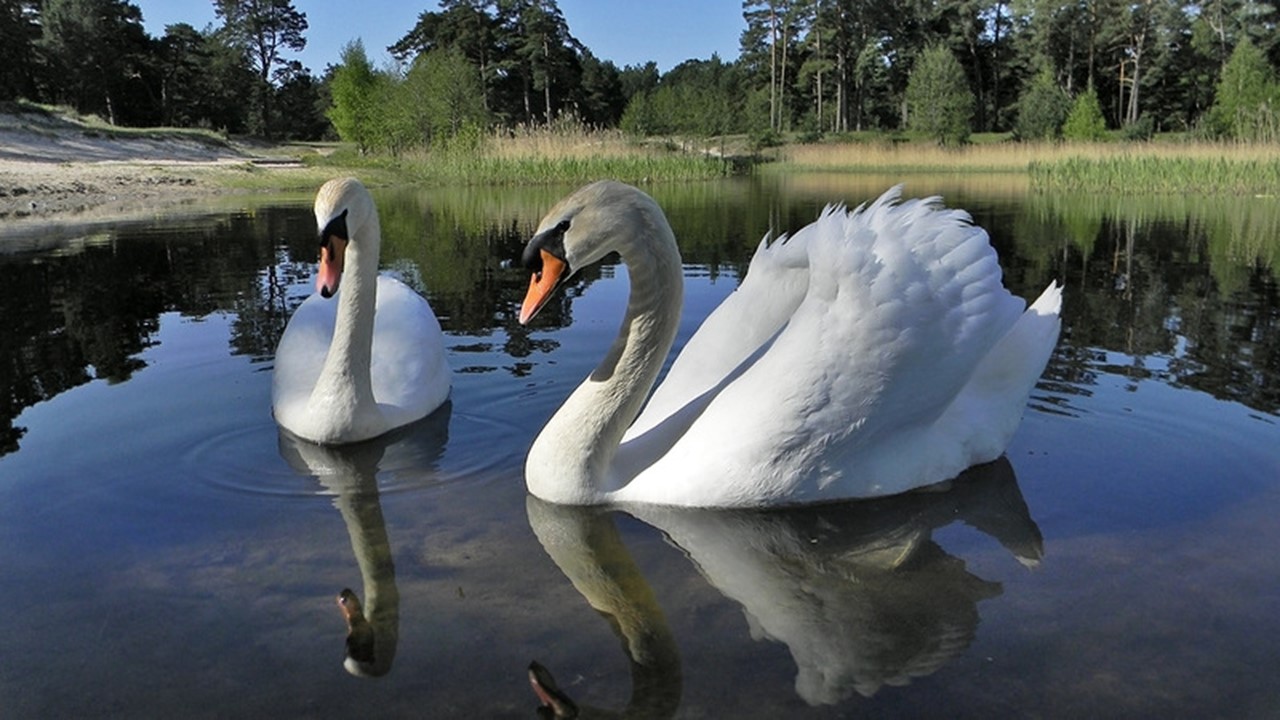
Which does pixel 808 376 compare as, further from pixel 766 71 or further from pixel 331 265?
pixel 766 71

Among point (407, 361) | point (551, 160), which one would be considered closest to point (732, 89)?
point (551, 160)

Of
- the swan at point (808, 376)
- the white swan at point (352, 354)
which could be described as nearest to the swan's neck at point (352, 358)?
the white swan at point (352, 354)

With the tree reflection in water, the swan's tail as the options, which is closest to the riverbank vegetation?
the tree reflection in water

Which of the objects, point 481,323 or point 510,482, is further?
point 481,323

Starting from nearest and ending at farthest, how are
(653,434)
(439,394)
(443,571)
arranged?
(443,571) < (653,434) < (439,394)

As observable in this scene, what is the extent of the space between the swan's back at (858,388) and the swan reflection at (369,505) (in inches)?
38.9

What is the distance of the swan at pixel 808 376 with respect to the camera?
3797mm

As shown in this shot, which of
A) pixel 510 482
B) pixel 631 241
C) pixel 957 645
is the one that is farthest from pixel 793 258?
pixel 957 645

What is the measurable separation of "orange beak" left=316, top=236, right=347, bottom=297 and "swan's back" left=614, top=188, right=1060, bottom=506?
4.69ft

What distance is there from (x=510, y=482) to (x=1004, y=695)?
2343mm

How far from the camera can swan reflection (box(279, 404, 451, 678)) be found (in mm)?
3096

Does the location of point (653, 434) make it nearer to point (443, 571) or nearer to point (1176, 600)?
point (443, 571)

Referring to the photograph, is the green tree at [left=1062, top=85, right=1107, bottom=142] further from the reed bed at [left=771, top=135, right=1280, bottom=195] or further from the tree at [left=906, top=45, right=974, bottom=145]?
the reed bed at [left=771, top=135, right=1280, bottom=195]

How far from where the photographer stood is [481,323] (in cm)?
827
